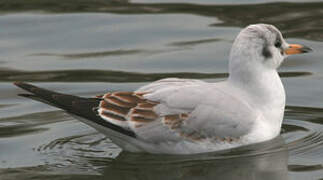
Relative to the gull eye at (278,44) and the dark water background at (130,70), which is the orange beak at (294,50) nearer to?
the gull eye at (278,44)

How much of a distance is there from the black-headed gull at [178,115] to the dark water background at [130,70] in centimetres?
17

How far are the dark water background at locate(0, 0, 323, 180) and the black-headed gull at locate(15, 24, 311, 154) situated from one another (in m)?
0.17

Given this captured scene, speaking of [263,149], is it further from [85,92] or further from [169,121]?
[85,92]

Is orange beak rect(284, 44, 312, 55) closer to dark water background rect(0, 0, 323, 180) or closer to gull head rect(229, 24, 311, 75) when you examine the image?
gull head rect(229, 24, 311, 75)

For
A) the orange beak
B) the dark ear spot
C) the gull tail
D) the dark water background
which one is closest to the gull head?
the dark ear spot

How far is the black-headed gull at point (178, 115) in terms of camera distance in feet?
30.3

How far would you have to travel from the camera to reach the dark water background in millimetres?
9289

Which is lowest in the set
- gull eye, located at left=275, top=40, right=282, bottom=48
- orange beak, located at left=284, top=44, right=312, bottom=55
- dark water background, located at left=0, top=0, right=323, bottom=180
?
dark water background, located at left=0, top=0, right=323, bottom=180

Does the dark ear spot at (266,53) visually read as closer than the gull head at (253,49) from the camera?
No

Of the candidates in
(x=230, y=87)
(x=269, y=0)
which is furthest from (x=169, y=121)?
(x=269, y=0)

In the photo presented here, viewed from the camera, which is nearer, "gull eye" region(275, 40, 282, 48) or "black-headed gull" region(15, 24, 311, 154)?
"black-headed gull" region(15, 24, 311, 154)

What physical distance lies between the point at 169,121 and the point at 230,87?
2.70 ft

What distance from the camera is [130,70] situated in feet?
41.6

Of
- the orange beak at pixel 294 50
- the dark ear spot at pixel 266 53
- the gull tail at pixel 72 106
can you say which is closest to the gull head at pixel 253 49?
the dark ear spot at pixel 266 53
